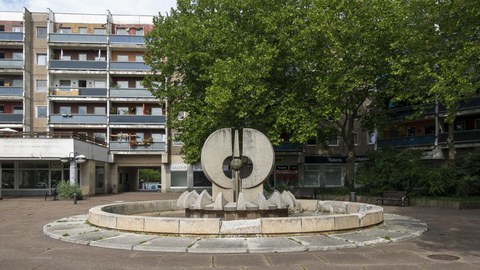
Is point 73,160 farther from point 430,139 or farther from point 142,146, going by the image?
point 430,139

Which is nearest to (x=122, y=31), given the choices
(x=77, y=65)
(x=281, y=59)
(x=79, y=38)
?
(x=79, y=38)

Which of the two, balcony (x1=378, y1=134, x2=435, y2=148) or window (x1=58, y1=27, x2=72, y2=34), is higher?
window (x1=58, y1=27, x2=72, y2=34)

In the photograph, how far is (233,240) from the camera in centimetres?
1109

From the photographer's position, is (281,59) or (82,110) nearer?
(281,59)

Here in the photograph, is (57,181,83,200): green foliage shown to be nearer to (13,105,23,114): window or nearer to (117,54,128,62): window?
(13,105,23,114): window

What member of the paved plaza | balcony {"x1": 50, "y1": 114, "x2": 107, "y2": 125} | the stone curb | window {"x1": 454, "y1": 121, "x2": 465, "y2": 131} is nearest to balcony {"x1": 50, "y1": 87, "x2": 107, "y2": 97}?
balcony {"x1": 50, "y1": 114, "x2": 107, "y2": 125}

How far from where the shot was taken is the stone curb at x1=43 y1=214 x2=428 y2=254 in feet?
33.3

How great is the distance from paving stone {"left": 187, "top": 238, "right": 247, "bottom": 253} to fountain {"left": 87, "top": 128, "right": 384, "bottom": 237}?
0.50 m

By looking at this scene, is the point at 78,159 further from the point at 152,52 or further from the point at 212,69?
the point at 212,69

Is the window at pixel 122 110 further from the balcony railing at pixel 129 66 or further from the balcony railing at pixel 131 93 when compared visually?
the balcony railing at pixel 129 66

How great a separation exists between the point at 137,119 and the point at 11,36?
15800 mm

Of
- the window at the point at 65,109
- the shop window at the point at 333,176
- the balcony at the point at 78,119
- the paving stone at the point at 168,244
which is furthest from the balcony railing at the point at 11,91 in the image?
the paving stone at the point at 168,244

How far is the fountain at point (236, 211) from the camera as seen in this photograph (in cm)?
1164

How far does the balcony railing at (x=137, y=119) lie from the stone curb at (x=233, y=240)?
3407 cm
